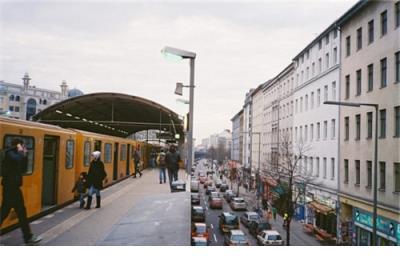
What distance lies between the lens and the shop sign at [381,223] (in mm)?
9014

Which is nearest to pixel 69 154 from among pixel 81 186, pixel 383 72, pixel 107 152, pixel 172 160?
pixel 81 186

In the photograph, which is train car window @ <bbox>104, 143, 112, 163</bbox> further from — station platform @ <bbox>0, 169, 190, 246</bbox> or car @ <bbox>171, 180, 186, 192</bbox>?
station platform @ <bbox>0, 169, 190, 246</bbox>

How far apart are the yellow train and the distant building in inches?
387

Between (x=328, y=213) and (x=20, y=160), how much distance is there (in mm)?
12230

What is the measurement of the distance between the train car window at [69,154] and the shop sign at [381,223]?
22.8ft

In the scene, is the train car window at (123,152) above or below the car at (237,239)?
above

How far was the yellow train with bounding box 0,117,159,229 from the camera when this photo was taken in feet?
13.2

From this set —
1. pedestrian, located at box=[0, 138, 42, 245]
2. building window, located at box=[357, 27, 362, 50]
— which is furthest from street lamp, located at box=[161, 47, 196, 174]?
building window, located at box=[357, 27, 362, 50]

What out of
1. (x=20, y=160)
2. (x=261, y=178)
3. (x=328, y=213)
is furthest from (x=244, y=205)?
(x=20, y=160)

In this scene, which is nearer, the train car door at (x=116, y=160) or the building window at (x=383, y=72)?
the train car door at (x=116, y=160)

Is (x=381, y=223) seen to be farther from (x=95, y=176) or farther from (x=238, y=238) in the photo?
(x=95, y=176)

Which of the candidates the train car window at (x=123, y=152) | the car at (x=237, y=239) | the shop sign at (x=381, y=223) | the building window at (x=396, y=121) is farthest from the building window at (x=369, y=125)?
the train car window at (x=123, y=152)

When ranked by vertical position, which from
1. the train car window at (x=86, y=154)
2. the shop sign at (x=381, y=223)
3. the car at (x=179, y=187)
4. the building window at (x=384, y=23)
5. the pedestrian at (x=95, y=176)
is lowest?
the shop sign at (x=381, y=223)

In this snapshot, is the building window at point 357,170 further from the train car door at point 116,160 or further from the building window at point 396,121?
the train car door at point 116,160
